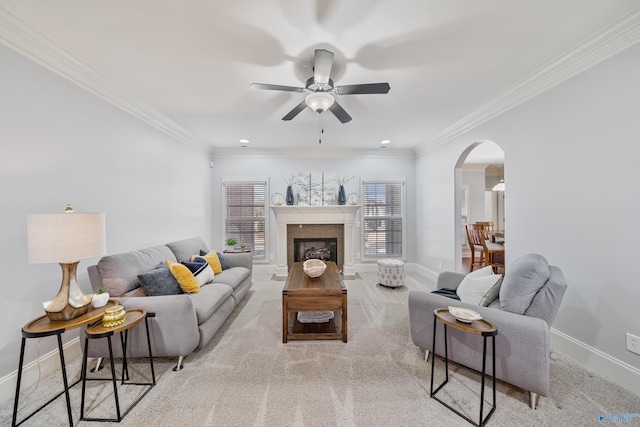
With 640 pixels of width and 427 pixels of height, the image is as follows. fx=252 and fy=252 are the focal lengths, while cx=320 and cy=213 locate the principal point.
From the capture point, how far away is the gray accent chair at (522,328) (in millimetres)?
1627

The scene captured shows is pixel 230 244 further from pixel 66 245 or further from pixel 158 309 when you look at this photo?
pixel 66 245

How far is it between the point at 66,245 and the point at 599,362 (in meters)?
3.98

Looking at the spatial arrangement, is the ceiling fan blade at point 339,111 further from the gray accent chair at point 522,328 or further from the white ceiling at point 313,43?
the gray accent chair at point 522,328

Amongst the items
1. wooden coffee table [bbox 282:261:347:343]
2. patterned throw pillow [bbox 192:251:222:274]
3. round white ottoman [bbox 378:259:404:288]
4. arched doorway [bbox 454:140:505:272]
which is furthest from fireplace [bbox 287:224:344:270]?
arched doorway [bbox 454:140:505:272]

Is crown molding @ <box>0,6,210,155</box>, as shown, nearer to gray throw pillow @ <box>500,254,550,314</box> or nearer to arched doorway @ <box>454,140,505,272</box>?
gray throw pillow @ <box>500,254,550,314</box>

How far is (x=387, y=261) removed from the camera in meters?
4.41

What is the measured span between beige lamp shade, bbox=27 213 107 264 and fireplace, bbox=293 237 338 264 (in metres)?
3.86

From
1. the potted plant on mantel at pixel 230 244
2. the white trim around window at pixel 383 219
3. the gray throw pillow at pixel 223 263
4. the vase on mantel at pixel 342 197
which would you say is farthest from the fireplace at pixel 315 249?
the gray throw pillow at pixel 223 263

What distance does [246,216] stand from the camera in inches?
211

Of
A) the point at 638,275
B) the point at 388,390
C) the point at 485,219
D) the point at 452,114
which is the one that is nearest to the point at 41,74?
the point at 388,390

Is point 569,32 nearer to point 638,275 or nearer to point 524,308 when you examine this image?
point 638,275

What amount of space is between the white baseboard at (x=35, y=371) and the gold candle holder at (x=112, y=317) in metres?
0.80

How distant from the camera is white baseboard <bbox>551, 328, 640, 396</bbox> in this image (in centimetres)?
183

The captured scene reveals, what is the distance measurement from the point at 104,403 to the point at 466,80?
13.5 feet
